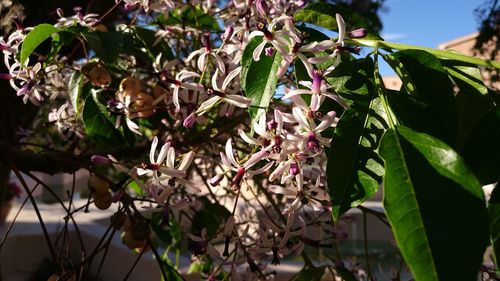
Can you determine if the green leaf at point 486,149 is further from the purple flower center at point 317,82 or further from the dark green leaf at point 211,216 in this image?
the dark green leaf at point 211,216

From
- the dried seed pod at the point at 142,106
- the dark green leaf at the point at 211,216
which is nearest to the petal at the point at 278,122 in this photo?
the dried seed pod at the point at 142,106

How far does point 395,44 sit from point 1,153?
42 centimetres

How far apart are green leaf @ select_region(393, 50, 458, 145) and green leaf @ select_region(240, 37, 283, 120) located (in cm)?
8

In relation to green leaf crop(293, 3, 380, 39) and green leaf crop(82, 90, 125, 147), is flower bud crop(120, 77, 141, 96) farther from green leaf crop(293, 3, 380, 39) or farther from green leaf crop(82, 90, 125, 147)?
green leaf crop(293, 3, 380, 39)

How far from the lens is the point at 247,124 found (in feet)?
1.97

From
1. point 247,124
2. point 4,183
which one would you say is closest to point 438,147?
point 247,124

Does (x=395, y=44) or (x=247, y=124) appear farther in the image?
(x=247, y=124)

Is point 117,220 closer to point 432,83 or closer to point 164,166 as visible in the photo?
point 164,166

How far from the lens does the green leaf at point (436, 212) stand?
224 millimetres

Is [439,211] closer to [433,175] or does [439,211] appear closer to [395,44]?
[433,175]

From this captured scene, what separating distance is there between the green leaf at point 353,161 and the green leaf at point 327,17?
10 cm

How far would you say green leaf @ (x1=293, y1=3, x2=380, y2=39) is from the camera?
381 millimetres

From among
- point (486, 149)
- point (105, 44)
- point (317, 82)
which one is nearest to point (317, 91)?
point (317, 82)

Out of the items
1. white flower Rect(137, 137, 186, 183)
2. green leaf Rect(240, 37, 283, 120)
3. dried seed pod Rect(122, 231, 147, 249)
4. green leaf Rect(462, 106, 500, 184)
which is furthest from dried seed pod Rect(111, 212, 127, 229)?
green leaf Rect(462, 106, 500, 184)
